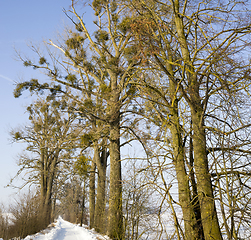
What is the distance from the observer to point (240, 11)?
4578mm

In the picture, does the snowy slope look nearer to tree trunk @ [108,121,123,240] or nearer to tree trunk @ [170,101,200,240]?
tree trunk @ [108,121,123,240]

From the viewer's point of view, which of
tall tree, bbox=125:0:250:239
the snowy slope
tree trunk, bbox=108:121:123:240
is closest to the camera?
tall tree, bbox=125:0:250:239

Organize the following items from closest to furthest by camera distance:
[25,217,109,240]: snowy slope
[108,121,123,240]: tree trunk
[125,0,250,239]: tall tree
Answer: [125,0,250,239]: tall tree → [108,121,123,240]: tree trunk → [25,217,109,240]: snowy slope

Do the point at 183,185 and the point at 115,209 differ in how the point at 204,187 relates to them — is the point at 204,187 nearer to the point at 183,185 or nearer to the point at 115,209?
the point at 183,185

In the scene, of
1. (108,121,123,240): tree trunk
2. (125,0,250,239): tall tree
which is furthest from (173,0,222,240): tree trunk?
(108,121,123,240): tree trunk

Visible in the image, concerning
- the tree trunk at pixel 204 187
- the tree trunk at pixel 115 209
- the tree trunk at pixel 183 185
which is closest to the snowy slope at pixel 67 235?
the tree trunk at pixel 115 209

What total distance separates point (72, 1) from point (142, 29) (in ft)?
19.5

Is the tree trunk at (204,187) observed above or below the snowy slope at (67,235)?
above

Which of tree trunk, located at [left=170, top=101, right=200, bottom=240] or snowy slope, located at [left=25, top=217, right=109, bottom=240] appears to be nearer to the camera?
tree trunk, located at [left=170, top=101, right=200, bottom=240]

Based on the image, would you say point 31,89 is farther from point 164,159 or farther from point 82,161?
point 164,159

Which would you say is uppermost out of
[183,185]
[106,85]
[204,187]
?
[106,85]

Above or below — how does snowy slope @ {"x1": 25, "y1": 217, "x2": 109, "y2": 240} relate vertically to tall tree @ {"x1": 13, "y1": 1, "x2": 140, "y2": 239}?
below

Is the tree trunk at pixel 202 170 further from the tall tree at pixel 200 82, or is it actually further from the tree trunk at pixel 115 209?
the tree trunk at pixel 115 209

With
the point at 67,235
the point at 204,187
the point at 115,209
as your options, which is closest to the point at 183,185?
the point at 204,187
